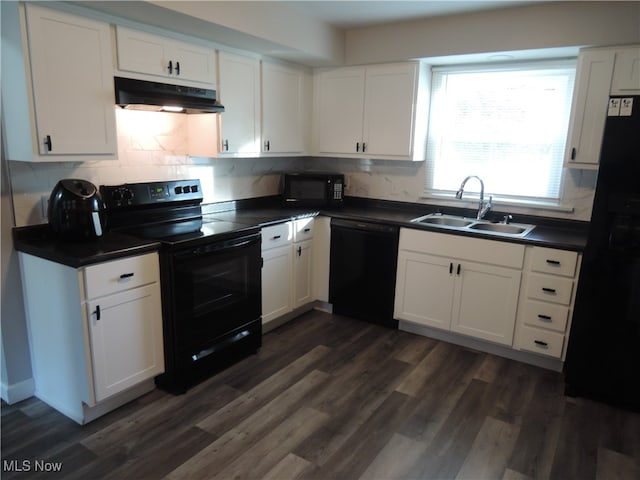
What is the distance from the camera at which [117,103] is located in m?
2.52

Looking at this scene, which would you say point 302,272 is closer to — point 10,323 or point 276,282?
point 276,282

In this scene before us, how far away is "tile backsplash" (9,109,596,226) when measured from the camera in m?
2.53

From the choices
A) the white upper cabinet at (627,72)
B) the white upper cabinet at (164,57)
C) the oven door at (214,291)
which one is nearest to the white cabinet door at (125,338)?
the oven door at (214,291)

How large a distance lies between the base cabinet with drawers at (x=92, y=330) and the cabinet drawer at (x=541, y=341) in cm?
237

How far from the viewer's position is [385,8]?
126 inches

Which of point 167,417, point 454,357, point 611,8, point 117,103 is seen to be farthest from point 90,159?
point 611,8

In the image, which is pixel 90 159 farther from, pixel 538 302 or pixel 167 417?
pixel 538 302

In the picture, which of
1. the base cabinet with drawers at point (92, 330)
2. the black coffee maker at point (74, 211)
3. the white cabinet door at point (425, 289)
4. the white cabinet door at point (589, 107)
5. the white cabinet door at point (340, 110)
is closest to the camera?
the base cabinet with drawers at point (92, 330)

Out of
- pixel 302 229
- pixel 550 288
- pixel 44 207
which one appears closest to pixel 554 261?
pixel 550 288

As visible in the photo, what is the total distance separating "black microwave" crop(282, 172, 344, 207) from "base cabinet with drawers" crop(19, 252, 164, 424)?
172 centimetres

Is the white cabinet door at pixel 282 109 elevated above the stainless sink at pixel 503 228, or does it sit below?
above

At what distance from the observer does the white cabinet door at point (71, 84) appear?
2186 millimetres

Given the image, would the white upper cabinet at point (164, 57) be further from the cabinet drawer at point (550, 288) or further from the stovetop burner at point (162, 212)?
the cabinet drawer at point (550, 288)

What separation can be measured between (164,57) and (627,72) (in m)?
2.86
